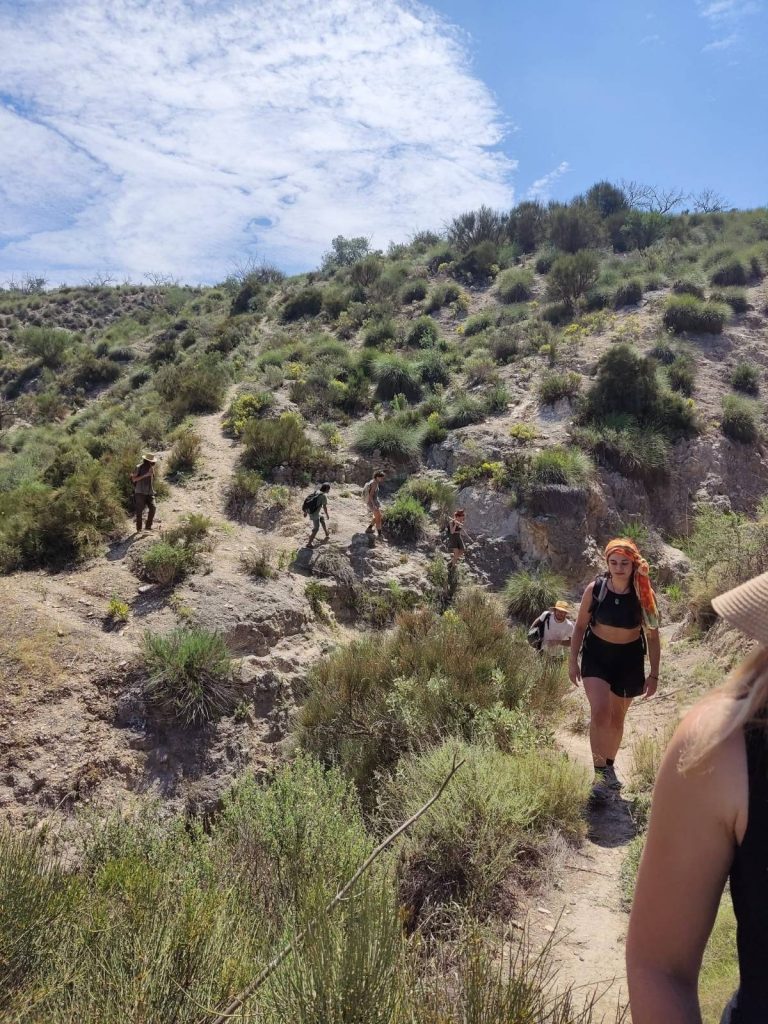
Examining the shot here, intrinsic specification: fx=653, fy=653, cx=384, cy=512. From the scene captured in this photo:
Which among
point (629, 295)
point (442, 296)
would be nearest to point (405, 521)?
point (629, 295)

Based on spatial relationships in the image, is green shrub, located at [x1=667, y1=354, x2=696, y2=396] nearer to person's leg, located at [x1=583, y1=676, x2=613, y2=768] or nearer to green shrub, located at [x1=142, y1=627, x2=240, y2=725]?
green shrub, located at [x1=142, y1=627, x2=240, y2=725]

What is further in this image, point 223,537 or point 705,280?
point 705,280

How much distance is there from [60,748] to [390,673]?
3663 millimetres

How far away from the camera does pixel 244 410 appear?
1620cm

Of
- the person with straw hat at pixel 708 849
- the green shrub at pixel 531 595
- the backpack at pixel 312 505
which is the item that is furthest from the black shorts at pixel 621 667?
the backpack at pixel 312 505

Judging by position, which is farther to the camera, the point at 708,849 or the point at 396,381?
the point at 396,381

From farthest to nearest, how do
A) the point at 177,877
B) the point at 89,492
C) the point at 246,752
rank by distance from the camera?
the point at 89,492, the point at 246,752, the point at 177,877

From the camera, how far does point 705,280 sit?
73.4ft

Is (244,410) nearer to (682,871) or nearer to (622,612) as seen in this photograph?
(622,612)

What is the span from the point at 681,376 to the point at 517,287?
10292mm

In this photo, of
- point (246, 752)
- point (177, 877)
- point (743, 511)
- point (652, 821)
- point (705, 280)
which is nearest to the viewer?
point (652, 821)

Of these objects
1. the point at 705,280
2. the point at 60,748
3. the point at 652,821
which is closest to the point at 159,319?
the point at 705,280

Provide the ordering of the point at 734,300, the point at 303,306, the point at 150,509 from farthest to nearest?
1. the point at 303,306
2. the point at 734,300
3. the point at 150,509

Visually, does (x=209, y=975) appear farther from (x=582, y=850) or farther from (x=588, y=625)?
(x=588, y=625)
